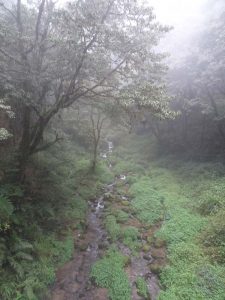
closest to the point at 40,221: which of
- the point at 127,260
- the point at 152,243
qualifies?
the point at 127,260

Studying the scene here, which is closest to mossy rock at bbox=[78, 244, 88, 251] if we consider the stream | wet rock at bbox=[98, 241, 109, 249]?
the stream

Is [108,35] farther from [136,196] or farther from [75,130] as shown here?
[75,130]

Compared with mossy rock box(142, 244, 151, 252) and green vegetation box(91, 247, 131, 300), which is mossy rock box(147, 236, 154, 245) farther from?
green vegetation box(91, 247, 131, 300)

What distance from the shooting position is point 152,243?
44.7ft

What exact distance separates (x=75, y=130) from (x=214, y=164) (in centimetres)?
1358

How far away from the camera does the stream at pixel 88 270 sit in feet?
34.0

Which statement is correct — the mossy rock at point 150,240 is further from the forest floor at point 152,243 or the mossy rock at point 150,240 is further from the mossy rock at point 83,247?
the mossy rock at point 83,247

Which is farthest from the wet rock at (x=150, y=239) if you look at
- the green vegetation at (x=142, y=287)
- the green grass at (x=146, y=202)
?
the green vegetation at (x=142, y=287)

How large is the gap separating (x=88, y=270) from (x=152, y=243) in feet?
11.5

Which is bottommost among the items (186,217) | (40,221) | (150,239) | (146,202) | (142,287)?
(142,287)

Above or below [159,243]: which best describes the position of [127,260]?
below

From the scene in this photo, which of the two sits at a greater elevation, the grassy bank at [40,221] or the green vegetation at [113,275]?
the grassy bank at [40,221]

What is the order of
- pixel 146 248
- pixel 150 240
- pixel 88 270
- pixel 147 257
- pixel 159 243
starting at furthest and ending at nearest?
1. pixel 150 240
2. pixel 159 243
3. pixel 146 248
4. pixel 147 257
5. pixel 88 270

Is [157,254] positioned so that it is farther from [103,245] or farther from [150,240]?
[103,245]
